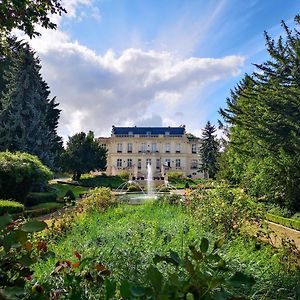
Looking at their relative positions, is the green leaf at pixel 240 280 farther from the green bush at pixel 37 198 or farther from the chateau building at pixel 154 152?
the chateau building at pixel 154 152

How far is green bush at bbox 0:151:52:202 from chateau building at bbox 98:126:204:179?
41.0 meters

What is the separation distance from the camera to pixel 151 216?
30.0ft

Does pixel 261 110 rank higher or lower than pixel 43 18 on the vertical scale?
higher

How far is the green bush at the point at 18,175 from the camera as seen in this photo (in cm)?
1458

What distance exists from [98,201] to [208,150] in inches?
1636

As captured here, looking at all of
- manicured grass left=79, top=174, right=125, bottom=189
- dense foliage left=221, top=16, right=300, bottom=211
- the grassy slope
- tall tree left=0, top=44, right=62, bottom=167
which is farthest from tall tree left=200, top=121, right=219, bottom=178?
the grassy slope

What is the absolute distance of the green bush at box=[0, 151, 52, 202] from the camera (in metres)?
14.6

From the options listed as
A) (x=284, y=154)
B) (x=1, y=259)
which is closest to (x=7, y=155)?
(x=284, y=154)

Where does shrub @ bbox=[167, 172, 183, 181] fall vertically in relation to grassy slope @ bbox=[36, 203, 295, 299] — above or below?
above

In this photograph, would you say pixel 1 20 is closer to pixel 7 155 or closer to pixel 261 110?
pixel 7 155

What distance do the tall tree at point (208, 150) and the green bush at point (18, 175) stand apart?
3486 cm

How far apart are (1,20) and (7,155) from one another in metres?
10.7

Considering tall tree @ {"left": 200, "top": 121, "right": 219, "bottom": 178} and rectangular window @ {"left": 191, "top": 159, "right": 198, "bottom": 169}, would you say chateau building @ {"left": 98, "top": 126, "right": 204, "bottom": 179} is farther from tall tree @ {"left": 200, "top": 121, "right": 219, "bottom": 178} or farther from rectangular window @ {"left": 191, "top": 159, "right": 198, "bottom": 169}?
tall tree @ {"left": 200, "top": 121, "right": 219, "bottom": 178}

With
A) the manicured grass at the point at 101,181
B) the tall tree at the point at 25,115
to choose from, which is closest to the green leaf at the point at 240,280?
the tall tree at the point at 25,115
